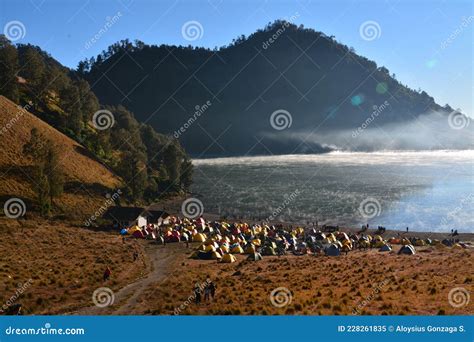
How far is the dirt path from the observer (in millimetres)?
18656

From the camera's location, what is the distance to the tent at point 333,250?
138ft

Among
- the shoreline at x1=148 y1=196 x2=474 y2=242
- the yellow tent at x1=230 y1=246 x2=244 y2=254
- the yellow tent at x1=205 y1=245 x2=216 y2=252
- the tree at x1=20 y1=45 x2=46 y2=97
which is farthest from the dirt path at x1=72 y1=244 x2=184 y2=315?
the tree at x1=20 y1=45 x2=46 y2=97

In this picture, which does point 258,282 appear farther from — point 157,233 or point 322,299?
point 157,233

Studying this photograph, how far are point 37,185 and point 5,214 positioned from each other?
274 inches

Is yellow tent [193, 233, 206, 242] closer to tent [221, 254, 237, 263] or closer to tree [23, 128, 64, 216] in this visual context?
tent [221, 254, 237, 263]

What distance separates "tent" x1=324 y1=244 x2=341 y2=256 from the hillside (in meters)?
32.6

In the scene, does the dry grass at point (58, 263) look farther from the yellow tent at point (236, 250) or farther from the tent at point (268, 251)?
the tent at point (268, 251)

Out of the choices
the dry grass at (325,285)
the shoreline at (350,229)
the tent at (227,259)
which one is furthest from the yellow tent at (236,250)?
the shoreline at (350,229)

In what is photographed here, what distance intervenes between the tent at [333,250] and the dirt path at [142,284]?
54.2 ft

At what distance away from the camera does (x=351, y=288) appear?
22844mm

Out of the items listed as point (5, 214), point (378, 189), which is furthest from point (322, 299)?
point (378, 189)

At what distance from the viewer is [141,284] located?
24.9m

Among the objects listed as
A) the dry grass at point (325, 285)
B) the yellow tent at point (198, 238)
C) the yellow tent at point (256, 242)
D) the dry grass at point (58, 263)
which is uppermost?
the yellow tent at point (256, 242)

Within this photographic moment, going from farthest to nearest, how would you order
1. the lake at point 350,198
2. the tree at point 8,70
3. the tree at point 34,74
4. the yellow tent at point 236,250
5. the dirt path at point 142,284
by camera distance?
the tree at point 34,74
the lake at point 350,198
the tree at point 8,70
the yellow tent at point 236,250
the dirt path at point 142,284
